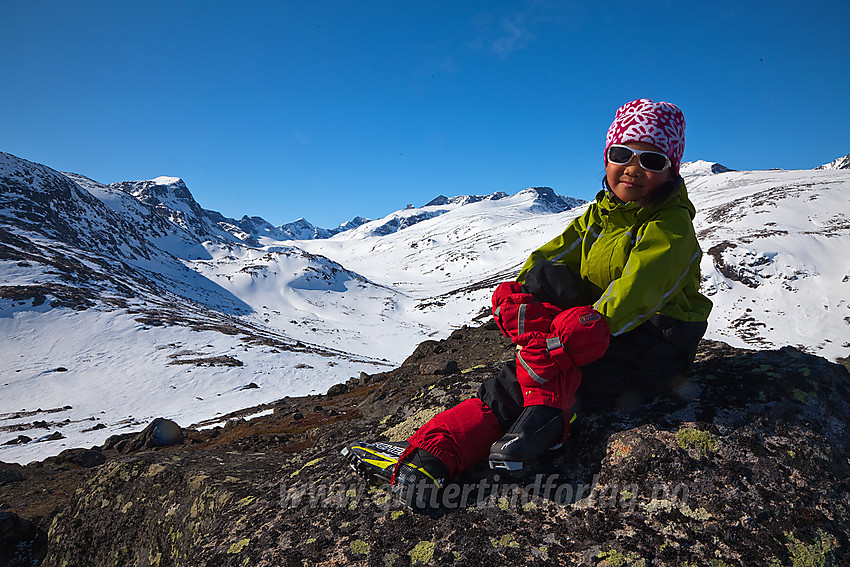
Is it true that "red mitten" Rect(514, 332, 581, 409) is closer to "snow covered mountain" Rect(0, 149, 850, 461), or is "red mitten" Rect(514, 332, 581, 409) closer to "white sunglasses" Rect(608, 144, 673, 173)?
"white sunglasses" Rect(608, 144, 673, 173)

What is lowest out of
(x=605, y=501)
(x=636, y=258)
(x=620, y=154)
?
(x=605, y=501)

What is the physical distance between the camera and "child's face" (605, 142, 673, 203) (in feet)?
12.6

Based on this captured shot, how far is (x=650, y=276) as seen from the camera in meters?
3.36

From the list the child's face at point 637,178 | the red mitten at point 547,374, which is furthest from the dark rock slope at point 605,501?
the child's face at point 637,178

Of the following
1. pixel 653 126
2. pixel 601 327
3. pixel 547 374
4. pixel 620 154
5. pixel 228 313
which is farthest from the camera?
pixel 228 313

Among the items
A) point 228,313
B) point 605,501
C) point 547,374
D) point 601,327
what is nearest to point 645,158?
point 601,327

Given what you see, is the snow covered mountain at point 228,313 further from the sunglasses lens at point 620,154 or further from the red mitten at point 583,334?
the sunglasses lens at point 620,154

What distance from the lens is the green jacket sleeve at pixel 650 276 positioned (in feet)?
11.0

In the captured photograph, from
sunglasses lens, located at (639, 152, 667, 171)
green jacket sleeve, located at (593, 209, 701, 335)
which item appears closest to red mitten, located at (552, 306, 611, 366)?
green jacket sleeve, located at (593, 209, 701, 335)

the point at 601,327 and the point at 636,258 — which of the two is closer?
the point at 601,327

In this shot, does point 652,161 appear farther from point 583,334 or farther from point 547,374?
point 547,374

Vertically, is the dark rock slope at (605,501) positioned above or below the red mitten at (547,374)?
below

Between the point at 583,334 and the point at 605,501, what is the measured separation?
129 cm

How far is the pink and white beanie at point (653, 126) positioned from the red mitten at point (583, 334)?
6.22 feet
